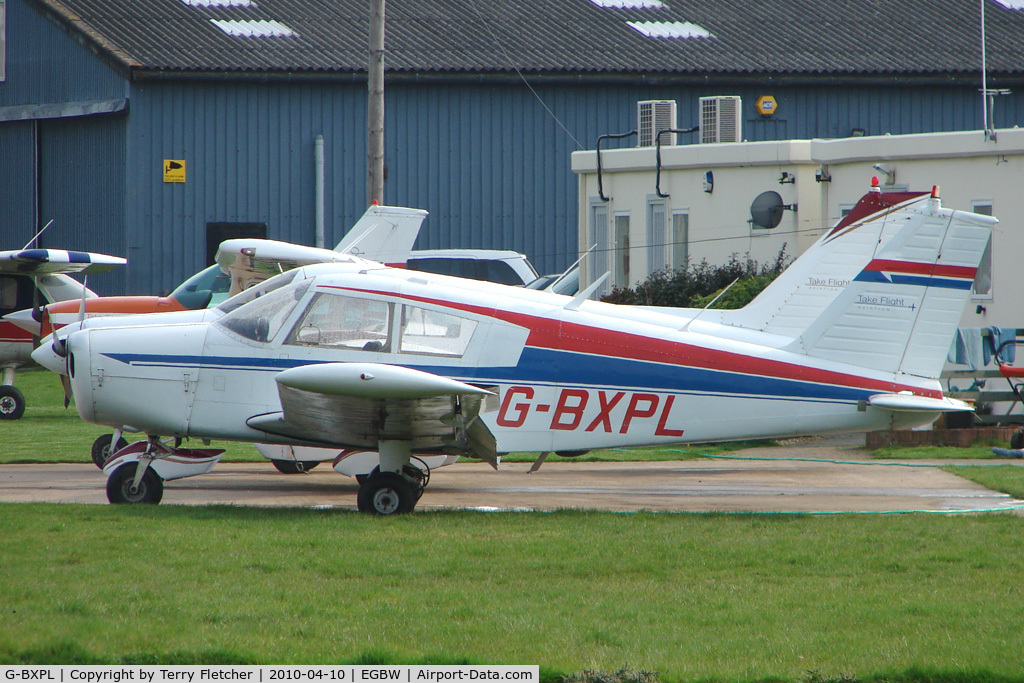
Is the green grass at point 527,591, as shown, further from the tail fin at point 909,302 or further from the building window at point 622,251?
the building window at point 622,251

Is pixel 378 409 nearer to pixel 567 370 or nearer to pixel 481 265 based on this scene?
pixel 567 370

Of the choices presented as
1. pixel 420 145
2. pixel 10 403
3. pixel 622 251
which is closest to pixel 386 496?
pixel 10 403

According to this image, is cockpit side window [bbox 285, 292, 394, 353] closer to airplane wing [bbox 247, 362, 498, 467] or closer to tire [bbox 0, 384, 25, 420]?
airplane wing [bbox 247, 362, 498, 467]

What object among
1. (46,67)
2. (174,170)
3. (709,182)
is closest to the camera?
(709,182)

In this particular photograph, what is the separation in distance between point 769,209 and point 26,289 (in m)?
11.5

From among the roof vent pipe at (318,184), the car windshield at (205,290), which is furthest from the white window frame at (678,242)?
the roof vent pipe at (318,184)

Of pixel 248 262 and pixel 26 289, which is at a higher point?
pixel 248 262

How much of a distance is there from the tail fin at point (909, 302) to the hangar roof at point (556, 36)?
19159 mm

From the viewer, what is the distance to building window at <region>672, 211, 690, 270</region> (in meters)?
19.6

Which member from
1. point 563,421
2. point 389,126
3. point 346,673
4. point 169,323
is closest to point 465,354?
point 563,421

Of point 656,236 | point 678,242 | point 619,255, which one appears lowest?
point 619,255

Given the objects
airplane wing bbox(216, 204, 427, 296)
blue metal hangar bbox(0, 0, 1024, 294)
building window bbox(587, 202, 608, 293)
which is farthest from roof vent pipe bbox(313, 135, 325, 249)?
airplane wing bbox(216, 204, 427, 296)

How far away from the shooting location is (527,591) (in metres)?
6.84

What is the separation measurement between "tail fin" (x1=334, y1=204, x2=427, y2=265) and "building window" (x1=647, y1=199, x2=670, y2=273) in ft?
16.8
